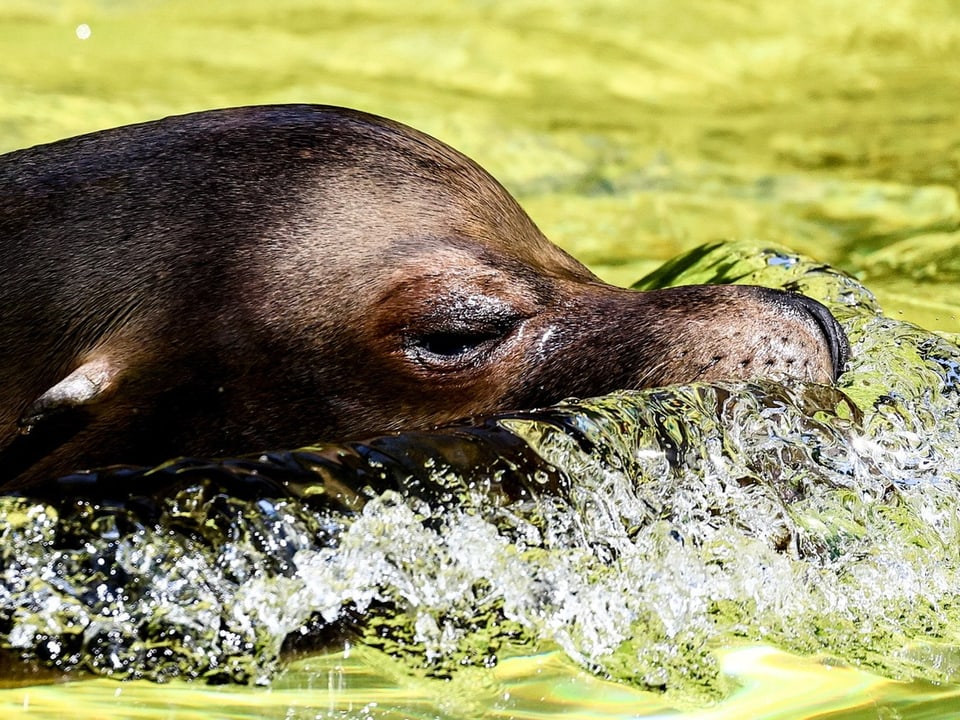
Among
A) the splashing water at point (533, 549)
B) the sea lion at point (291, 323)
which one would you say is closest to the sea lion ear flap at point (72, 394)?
the sea lion at point (291, 323)

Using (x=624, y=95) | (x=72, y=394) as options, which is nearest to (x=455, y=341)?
(x=72, y=394)

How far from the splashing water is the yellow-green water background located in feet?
8.19

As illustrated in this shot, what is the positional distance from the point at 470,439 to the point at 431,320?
389 millimetres

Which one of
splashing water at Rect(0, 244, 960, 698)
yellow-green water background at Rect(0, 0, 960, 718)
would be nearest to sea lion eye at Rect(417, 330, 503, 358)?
splashing water at Rect(0, 244, 960, 698)

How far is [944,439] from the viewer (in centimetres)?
414

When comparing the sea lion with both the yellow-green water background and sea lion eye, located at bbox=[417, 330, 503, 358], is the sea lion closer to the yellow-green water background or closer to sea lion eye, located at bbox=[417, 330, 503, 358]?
sea lion eye, located at bbox=[417, 330, 503, 358]

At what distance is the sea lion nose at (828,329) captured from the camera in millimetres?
4039

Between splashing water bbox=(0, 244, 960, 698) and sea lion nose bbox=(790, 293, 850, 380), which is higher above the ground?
sea lion nose bbox=(790, 293, 850, 380)

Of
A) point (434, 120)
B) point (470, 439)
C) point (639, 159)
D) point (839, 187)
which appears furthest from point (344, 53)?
point (470, 439)

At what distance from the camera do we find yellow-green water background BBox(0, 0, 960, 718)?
7.57 m

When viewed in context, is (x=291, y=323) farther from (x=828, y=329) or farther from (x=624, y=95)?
(x=624, y=95)

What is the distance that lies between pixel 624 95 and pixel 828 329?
518 centimetres

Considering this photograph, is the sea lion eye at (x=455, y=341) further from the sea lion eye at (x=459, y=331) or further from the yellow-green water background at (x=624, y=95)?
the yellow-green water background at (x=624, y=95)

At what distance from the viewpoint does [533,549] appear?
11.5ft
